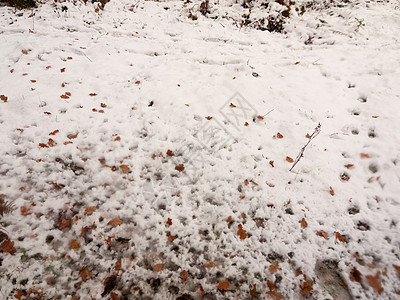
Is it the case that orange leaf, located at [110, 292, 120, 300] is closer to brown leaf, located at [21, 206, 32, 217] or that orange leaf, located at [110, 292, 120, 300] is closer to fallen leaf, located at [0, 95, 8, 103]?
brown leaf, located at [21, 206, 32, 217]

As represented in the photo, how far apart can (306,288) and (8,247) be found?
3088mm

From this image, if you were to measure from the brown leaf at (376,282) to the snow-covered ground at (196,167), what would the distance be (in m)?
0.01

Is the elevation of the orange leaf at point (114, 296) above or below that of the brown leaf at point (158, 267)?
below

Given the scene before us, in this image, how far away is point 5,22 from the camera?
5.45m

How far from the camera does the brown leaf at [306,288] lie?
7.06ft

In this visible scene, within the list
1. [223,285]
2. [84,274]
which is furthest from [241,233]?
[84,274]

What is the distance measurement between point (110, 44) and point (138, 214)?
176 inches

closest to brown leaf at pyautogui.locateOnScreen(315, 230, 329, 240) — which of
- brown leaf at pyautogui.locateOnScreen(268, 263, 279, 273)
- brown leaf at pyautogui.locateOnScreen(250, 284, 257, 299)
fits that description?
brown leaf at pyautogui.locateOnScreen(268, 263, 279, 273)

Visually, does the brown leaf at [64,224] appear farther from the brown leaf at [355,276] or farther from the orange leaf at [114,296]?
the brown leaf at [355,276]

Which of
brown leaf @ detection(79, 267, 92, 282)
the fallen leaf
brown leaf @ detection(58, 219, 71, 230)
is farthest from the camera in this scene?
the fallen leaf

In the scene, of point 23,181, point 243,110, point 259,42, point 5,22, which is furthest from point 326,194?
point 5,22

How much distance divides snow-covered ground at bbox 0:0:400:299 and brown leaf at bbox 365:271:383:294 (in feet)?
0.03

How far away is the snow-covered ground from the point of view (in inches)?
87.6

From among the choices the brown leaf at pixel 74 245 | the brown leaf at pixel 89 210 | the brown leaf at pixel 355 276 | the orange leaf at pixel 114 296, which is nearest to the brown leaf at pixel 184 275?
the orange leaf at pixel 114 296
